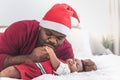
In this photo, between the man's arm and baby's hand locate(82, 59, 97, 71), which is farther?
baby's hand locate(82, 59, 97, 71)

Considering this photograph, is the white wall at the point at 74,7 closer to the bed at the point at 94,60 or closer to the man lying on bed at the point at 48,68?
the bed at the point at 94,60

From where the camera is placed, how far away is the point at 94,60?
62.8 inches

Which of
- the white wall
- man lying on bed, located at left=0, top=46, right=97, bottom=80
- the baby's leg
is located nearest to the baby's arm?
man lying on bed, located at left=0, top=46, right=97, bottom=80

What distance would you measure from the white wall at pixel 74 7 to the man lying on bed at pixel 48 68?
0.93 metres

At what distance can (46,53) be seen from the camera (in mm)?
1272

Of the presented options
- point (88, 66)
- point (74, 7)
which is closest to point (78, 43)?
point (74, 7)

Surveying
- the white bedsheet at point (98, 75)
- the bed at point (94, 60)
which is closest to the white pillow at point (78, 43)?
the bed at point (94, 60)

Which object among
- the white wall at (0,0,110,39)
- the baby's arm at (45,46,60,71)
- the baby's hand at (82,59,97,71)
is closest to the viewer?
the baby's arm at (45,46,60,71)

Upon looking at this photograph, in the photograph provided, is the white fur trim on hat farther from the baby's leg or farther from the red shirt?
the baby's leg

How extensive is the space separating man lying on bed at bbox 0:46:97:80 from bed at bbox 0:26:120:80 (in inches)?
2.1

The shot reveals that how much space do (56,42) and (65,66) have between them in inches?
5.3

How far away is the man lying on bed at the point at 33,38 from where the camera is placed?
4.19 feet

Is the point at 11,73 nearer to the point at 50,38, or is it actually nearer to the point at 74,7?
the point at 50,38

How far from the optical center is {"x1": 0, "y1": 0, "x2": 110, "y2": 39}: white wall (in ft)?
6.87
